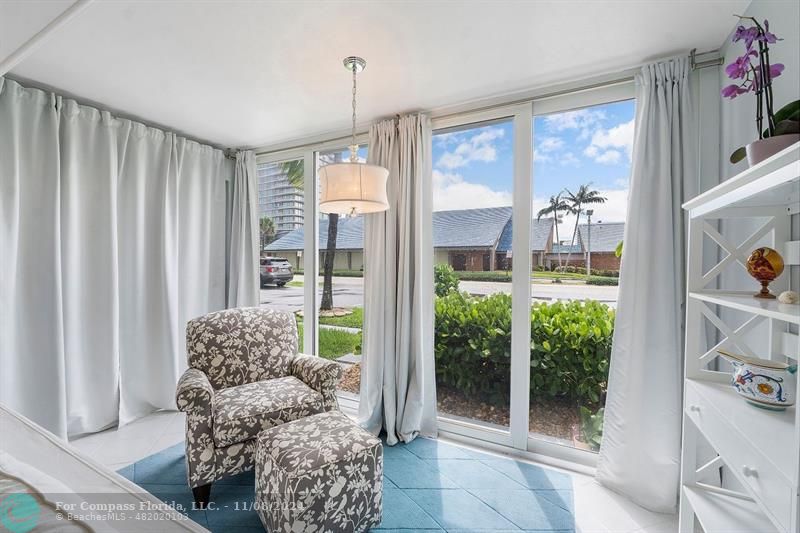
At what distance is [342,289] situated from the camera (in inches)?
124

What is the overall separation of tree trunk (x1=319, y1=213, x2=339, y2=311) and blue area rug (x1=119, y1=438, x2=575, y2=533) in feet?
4.56

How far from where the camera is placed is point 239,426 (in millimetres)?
1846

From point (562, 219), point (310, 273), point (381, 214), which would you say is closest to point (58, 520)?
point (381, 214)

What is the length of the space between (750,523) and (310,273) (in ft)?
9.78

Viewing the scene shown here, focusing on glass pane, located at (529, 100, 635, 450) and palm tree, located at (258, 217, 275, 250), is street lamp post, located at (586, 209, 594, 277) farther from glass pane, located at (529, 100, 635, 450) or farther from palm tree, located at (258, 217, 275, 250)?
palm tree, located at (258, 217, 275, 250)

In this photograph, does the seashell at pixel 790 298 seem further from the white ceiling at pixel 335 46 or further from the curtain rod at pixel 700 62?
the curtain rod at pixel 700 62

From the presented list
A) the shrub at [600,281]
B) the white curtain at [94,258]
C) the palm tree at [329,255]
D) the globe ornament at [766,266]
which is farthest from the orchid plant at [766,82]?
the white curtain at [94,258]

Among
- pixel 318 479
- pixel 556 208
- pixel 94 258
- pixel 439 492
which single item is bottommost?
pixel 439 492

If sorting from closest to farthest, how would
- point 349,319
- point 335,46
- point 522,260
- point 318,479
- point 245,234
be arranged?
point 318,479 < point 335,46 < point 522,260 < point 349,319 < point 245,234

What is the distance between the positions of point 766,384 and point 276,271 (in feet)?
11.2

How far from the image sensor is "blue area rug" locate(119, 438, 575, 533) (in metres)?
1.73

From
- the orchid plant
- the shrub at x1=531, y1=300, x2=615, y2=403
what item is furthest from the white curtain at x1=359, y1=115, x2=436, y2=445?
the orchid plant

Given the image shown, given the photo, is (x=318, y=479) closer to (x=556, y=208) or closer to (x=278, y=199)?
(x=556, y=208)

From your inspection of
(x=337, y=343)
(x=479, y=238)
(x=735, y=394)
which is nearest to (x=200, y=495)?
(x=337, y=343)
